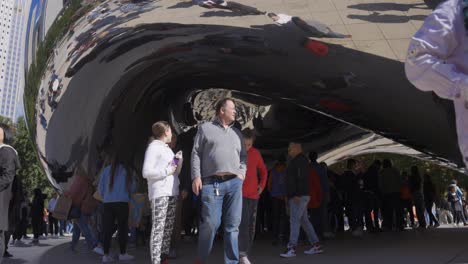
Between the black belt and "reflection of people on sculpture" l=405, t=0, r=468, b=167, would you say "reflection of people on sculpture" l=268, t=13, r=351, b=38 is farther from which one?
"reflection of people on sculpture" l=405, t=0, r=468, b=167

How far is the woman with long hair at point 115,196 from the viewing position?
18.9 feet

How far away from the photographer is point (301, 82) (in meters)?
5.31

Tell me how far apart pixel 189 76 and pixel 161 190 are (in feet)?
5.31

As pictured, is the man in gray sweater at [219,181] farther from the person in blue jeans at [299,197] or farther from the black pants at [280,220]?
the black pants at [280,220]

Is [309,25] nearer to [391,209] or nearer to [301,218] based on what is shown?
[301,218]

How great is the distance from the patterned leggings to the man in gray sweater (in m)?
0.53

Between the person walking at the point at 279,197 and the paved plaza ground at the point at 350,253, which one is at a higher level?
the person walking at the point at 279,197

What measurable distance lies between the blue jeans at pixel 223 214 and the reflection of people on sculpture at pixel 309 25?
4.04 feet

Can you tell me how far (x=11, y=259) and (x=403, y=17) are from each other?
16.0 feet

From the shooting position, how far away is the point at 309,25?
452 cm

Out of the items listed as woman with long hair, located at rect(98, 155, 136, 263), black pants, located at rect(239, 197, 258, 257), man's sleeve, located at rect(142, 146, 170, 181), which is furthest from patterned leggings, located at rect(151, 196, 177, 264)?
woman with long hair, located at rect(98, 155, 136, 263)

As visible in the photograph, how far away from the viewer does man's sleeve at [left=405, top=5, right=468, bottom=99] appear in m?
2.11

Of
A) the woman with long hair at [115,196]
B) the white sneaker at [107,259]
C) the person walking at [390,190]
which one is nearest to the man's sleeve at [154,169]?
the woman with long hair at [115,196]

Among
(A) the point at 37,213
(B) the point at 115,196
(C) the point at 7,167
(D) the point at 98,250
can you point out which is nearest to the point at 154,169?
(C) the point at 7,167
